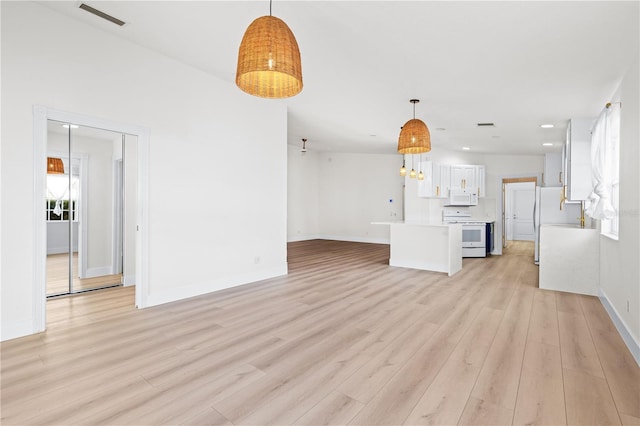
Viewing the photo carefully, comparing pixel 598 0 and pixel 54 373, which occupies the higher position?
pixel 598 0

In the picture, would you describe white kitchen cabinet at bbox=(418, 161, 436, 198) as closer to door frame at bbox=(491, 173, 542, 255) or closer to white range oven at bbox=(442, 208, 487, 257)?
white range oven at bbox=(442, 208, 487, 257)

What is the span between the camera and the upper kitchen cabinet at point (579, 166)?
16.4 feet

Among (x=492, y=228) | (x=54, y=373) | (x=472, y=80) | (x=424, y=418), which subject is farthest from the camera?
(x=492, y=228)

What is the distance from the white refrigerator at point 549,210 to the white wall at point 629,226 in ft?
13.1

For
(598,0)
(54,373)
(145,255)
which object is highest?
(598,0)

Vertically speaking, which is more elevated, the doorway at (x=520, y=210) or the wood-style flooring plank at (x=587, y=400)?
the doorway at (x=520, y=210)

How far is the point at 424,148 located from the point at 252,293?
3.04m

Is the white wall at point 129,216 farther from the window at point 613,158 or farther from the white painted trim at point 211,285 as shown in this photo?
the window at point 613,158

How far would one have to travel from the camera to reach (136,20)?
10.5 ft

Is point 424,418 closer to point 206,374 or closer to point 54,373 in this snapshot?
point 206,374

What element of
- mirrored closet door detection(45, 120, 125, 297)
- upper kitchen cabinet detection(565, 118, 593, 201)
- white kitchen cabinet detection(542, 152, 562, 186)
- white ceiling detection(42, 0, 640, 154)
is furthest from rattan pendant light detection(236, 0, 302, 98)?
white kitchen cabinet detection(542, 152, 562, 186)

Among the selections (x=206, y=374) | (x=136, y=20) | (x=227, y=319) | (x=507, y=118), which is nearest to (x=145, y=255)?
(x=227, y=319)

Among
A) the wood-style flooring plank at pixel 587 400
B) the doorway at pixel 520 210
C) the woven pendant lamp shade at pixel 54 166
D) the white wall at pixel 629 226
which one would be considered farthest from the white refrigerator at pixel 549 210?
the woven pendant lamp shade at pixel 54 166

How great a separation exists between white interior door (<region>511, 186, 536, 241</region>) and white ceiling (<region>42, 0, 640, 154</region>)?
9.06 meters
